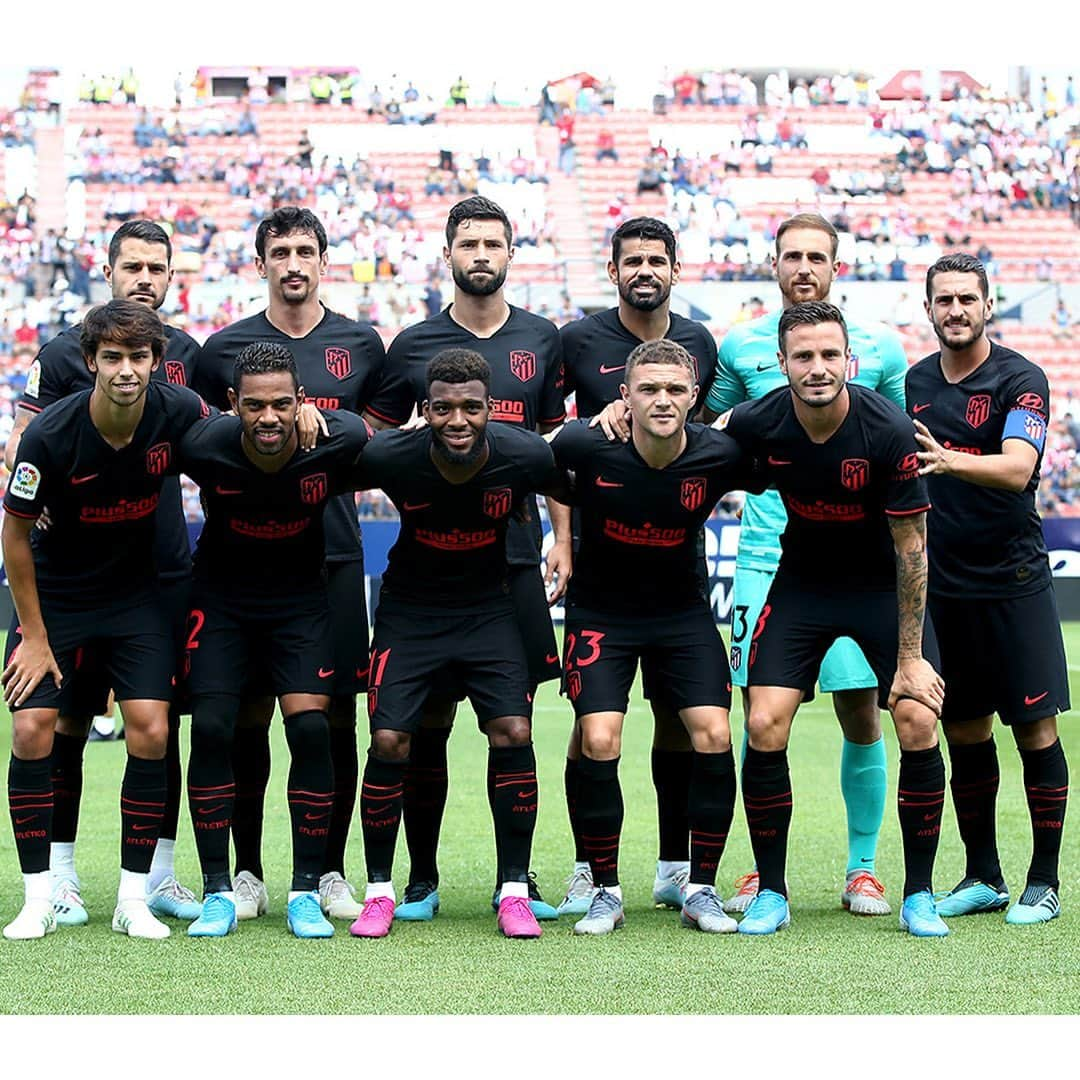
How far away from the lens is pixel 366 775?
564cm

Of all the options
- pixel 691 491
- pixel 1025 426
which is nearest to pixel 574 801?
pixel 691 491

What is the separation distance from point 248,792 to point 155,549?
923 mm

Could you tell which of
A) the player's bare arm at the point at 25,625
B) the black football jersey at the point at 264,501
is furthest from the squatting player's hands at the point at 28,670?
the black football jersey at the point at 264,501

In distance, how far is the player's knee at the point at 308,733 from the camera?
5.57 metres

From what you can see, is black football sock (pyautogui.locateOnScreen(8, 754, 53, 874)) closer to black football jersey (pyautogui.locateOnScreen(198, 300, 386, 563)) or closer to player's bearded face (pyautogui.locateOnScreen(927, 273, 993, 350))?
black football jersey (pyautogui.locateOnScreen(198, 300, 386, 563))

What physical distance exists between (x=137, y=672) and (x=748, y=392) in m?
2.46

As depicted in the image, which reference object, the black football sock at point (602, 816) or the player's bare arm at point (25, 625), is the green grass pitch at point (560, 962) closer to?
the black football sock at point (602, 816)

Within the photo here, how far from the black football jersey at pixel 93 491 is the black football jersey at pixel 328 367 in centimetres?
43

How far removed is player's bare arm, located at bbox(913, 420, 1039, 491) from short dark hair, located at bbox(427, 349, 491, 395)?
1.43 metres

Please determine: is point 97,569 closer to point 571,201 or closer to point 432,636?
point 432,636

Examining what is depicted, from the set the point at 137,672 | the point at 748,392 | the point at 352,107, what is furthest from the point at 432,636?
the point at 352,107

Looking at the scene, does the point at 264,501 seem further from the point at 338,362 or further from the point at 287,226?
the point at 287,226

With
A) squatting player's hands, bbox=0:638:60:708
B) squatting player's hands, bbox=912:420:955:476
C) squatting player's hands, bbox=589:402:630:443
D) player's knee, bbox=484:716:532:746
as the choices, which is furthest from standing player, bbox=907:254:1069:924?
squatting player's hands, bbox=0:638:60:708

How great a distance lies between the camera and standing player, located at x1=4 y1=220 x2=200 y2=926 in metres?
5.88
